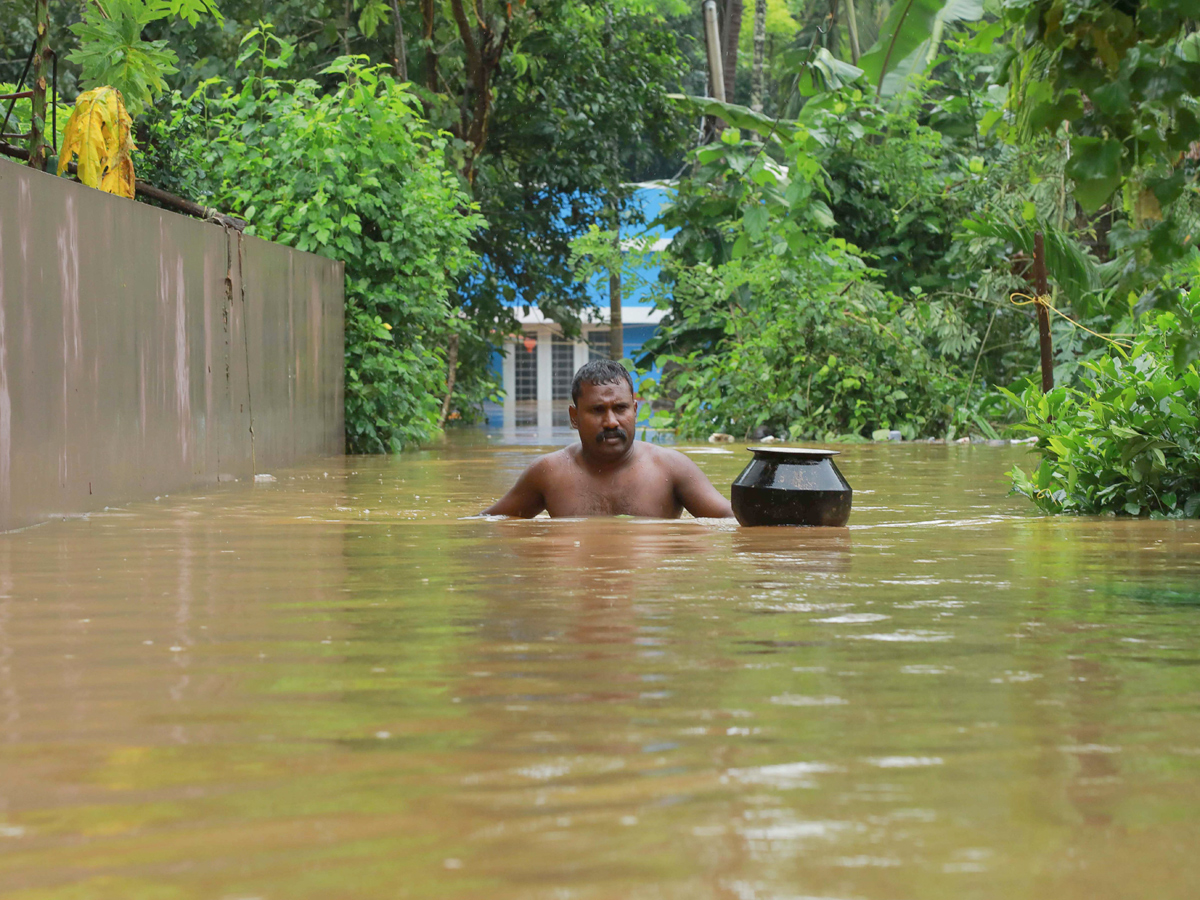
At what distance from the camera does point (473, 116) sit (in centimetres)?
2008

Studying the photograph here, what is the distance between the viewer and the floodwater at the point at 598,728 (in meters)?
1.73

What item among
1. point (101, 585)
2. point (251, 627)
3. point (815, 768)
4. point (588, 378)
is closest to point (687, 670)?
point (815, 768)

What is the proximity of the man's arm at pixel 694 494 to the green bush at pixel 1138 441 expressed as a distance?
163 centimetres

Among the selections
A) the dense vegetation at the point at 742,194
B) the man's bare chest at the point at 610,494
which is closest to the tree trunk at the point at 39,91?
the dense vegetation at the point at 742,194

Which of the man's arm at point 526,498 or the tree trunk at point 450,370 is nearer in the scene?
the man's arm at point 526,498

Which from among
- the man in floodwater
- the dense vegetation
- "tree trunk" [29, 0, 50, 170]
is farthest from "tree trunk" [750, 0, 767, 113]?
the man in floodwater

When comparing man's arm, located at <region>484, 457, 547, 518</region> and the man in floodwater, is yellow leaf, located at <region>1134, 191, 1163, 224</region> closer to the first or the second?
the man in floodwater

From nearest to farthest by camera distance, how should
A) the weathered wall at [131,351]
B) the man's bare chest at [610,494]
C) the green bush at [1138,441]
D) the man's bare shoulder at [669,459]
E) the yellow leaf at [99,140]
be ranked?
the weathered wall at [131,351], the green bush at [1138,441], the man's bare chest at [610,494], the man's bare shoulder at [669,459], the yellow leaf at [99,140]

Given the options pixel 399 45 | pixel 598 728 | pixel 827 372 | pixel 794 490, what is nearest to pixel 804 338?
pixel 827 372

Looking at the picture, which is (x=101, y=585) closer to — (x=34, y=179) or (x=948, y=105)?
(x=34, y=179)

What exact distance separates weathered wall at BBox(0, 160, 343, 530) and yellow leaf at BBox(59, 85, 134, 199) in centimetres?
62

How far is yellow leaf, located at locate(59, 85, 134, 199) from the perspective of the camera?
337 inches

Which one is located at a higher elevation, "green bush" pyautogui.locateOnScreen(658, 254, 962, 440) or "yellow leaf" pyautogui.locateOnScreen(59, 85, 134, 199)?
"yellow leaf" pyautogui.locateOnScreen(59, 85, 134, 199)

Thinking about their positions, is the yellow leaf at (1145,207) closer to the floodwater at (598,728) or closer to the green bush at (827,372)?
the floodwater at (598,728)
